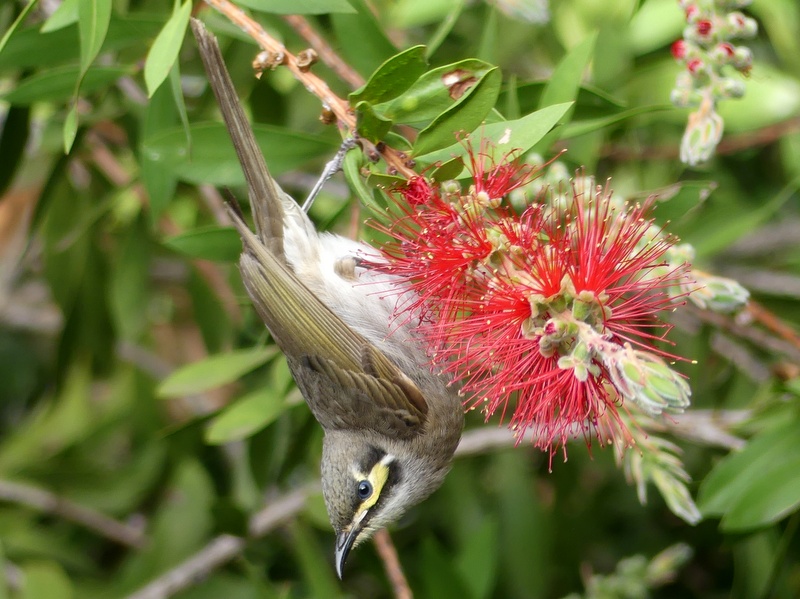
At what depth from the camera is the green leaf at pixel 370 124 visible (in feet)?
6.19

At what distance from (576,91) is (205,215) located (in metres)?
1.83

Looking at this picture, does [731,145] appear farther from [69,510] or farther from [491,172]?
[69,510]

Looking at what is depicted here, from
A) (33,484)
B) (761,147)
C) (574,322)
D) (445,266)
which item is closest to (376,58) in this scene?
(445,266)

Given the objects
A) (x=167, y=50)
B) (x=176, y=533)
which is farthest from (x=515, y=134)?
(x=176, y=533)

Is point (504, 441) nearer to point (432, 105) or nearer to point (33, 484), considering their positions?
point (432, 105)

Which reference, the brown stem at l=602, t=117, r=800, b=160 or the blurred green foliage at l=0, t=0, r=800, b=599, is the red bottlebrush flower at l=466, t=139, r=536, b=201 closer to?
the blurred green foliage at l=0, t=0, r=800, b=599

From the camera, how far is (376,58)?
7.95ft

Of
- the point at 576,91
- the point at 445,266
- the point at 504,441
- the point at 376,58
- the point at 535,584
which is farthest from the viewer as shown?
the point at 535,584

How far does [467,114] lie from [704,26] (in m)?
0.64

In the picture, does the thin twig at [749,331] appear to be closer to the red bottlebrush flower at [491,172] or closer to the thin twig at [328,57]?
the red bottlebrush flower at [491,172]

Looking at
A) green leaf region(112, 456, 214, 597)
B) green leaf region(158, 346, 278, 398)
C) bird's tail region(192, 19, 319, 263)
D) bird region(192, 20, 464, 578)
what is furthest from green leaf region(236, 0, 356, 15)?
green leaf region(112, 456, 214, 597)

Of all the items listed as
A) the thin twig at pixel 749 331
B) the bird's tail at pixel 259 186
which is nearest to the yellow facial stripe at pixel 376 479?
the bird's tail at pixel 259 186

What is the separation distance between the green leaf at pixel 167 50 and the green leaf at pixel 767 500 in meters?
1.80

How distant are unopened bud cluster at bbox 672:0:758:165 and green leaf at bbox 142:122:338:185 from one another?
92 centimetres
